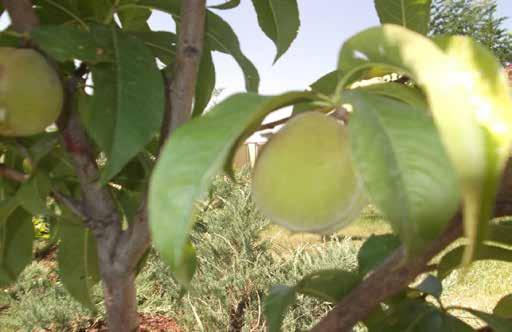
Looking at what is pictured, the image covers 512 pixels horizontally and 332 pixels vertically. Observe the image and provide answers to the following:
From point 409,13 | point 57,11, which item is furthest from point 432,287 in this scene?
point 57,11

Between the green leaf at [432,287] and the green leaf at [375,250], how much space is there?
12cm

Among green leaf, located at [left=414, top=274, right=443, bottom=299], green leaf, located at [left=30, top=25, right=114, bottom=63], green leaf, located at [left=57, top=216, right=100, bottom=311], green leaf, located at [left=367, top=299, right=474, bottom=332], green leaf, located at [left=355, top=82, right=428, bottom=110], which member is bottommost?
green leaf, located at [left=57, top=216, right=100, bottom=311]

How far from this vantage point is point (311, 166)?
0.43m

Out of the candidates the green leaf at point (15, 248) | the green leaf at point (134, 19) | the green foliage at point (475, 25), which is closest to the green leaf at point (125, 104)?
the green leaf at point (134, 19)

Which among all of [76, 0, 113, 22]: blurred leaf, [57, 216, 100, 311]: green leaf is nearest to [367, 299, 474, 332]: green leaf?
[57, 216, 100, 311]: green leaf

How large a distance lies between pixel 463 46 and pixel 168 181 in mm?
198

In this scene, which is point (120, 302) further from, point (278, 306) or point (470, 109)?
point (470, 109)

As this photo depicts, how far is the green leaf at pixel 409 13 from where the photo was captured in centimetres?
66

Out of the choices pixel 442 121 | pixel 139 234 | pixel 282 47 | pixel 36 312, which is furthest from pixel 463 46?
pixel 36 312

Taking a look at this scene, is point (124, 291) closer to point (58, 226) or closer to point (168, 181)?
point (58, 226)

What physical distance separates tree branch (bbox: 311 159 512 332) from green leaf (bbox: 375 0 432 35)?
0.27 metres

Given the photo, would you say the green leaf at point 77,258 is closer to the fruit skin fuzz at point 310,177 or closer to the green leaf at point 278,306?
the green leaf at point 278,306

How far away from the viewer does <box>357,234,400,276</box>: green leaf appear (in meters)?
0.77

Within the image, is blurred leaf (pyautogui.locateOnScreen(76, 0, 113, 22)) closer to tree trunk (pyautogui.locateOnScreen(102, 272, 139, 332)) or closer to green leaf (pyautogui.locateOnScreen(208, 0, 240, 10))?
green leaf (pyautogui.locateOnScreen(208, 0, 240, 10))
